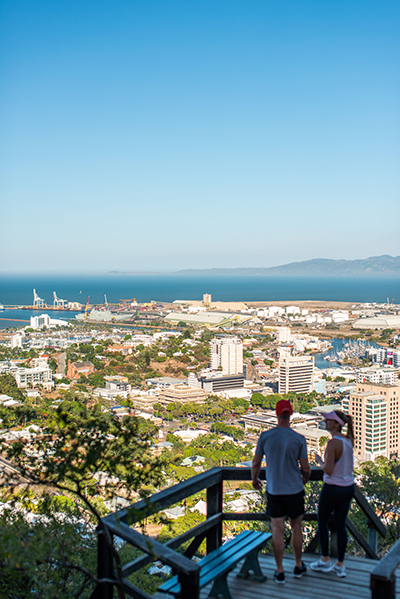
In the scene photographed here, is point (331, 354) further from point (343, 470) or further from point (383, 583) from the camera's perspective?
point (383, 583)

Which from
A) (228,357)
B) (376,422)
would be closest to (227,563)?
(376,422)

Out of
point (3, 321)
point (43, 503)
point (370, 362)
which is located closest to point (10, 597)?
point (43, 503)

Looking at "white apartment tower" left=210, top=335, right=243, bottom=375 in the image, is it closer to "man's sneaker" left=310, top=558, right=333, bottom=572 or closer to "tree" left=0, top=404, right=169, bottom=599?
"man's sneaker" left=310, top=558, right=333, bottom=572

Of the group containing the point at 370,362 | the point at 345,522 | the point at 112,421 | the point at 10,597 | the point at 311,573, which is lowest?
the point at 370,362

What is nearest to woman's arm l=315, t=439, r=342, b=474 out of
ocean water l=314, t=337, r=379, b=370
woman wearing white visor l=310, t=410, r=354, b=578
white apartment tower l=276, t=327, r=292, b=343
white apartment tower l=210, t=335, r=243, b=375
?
woman wearing white visor l=310, t=410, r=354, b=578

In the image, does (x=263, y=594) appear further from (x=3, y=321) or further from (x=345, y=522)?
(x=3, y=321)

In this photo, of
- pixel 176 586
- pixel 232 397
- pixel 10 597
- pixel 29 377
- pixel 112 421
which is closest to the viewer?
pixel 176 586

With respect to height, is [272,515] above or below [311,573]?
above
